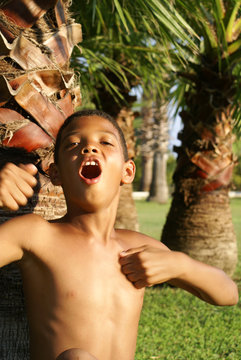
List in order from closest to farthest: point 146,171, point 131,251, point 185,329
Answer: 1. point 131,251
2. point 185,329
3. point 146,171

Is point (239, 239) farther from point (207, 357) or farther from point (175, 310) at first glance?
point (207, 357)

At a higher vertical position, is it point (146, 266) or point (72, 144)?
point (72, 144)

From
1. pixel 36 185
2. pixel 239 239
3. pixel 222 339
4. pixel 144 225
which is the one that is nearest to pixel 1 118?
pixel 36 185

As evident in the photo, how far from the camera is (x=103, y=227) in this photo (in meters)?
1.65

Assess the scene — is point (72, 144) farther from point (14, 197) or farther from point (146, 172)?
point (146, 172)

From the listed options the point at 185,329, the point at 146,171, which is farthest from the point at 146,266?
the point at 146,171

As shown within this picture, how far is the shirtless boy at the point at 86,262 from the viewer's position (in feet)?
4.84

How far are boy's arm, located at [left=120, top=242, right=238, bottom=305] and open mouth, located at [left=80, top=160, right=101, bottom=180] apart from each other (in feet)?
1.05

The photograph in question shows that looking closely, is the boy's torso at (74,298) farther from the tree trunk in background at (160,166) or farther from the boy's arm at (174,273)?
the tree trunk in background at (160,166)

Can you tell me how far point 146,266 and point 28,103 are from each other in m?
Result: 0.80

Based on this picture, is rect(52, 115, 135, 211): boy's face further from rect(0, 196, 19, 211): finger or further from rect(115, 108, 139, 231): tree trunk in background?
rect(115, 108, 139, 231): tree trunk in background

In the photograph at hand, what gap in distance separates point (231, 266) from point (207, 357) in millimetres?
2081

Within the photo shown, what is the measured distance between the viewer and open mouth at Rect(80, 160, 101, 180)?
158 centimetres

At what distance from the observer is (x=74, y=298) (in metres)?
1.49
